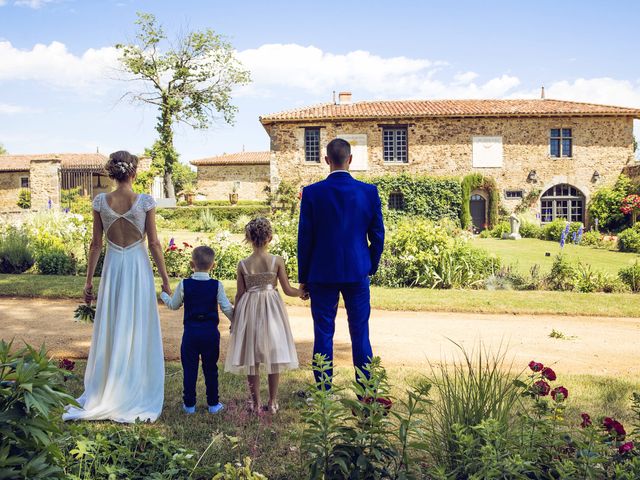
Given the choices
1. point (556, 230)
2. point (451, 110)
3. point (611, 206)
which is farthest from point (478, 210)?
point (611, 206)

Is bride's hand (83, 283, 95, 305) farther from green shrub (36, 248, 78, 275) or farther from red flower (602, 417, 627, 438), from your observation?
green shrub (36, 248, 78, 275)

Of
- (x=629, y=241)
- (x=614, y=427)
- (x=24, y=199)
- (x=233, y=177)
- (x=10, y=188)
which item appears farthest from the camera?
(x=10, y=188)

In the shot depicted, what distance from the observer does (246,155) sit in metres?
40.4

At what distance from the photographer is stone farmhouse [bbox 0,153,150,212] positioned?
29875mm

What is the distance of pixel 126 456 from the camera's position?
8.98ft

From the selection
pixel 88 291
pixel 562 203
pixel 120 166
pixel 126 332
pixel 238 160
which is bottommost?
pixel 126 332

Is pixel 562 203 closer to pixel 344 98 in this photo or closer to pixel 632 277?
pixel 344 98

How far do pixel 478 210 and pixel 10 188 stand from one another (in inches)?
1302

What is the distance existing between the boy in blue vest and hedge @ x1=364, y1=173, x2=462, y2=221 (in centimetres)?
2074

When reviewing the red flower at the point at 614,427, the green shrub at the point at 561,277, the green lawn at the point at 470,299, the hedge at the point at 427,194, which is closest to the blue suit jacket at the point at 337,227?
the red flower at the point at 614,427

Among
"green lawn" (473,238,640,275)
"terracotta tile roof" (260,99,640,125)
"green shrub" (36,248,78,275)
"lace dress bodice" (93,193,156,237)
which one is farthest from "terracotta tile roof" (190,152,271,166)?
"lace dress bodice" (93,193,156,237)

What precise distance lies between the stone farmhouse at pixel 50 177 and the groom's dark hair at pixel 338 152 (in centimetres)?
2943

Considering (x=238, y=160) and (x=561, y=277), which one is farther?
(x=238, y=160)

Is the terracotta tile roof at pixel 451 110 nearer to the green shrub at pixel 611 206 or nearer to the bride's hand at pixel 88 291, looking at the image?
the green shrub at pixel 611 206
